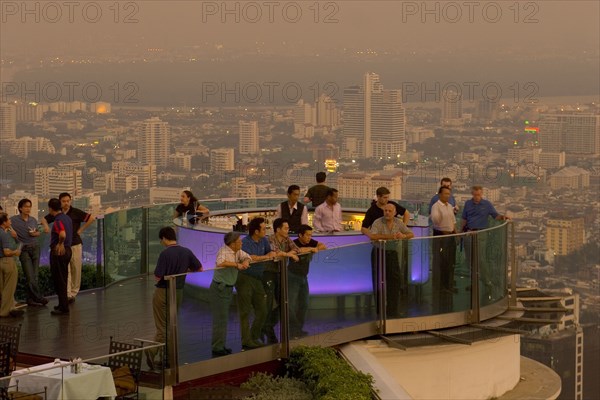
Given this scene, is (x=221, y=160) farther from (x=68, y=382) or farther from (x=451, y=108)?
(x=68, y=382)

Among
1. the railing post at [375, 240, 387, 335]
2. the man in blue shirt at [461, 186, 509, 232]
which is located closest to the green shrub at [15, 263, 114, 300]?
the railing post at [375, 240, 387, 335]

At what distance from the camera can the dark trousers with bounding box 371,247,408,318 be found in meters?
17.7

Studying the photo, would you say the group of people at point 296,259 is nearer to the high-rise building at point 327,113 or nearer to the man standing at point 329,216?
the man standing at point 329,216

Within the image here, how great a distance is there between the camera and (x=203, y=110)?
165 feet

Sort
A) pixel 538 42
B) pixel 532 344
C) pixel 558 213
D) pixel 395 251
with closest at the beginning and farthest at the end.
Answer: pixel 395 251
pixel 532 344
pixel 558 213
pixel 538 42

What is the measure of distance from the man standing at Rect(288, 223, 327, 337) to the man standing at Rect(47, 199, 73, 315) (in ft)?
11.0

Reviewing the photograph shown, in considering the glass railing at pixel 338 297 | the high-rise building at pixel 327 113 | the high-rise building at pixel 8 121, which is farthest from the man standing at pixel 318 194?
the high-rise building at pixel 327 113

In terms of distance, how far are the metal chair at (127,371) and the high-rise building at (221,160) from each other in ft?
90.3

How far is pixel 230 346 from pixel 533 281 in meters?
36.0

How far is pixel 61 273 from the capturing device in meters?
17.9

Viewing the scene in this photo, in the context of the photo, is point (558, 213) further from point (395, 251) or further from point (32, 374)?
point (32, 374)

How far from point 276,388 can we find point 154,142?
2898 cm

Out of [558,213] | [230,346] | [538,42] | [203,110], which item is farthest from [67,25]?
[230,346]

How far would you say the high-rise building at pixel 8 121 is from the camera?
4162 centimetres
